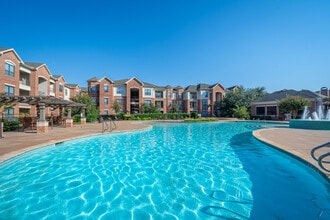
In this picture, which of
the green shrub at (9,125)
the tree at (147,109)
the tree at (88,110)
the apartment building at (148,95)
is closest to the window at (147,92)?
the apartment building at (148,95)

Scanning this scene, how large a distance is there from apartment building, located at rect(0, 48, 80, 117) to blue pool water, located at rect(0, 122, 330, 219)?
1673 centimetres

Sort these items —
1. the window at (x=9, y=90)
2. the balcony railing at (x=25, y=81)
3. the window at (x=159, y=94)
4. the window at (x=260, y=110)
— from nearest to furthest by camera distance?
the window at (x=9, y=90) → the balcony railing at (x=25, y=81) → the window at (x=260, y=110) → the window at (x=159, y=94)

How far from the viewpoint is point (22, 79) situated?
2569 centimetres

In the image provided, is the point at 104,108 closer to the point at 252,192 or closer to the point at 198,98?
the point at 198,98

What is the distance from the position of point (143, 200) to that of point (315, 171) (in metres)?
5.46

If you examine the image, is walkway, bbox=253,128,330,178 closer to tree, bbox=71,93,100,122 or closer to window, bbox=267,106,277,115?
tree, bbox=71,93,100,122

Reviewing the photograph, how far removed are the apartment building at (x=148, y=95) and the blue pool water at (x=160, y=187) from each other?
32437 millimetres

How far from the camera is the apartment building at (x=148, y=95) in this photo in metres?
39.0

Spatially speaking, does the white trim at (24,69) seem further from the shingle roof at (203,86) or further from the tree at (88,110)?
the shingle roof at (203,86)

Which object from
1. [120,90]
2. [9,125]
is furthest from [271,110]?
[9,125]

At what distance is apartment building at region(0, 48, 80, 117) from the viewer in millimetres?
20652

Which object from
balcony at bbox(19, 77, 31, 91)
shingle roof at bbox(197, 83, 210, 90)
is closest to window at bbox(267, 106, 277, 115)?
shingle roof at bbox(197, 83, 210, 90)

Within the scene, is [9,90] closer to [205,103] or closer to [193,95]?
[193,95]

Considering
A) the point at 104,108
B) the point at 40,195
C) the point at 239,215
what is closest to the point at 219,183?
Answer: the point at 239,215
